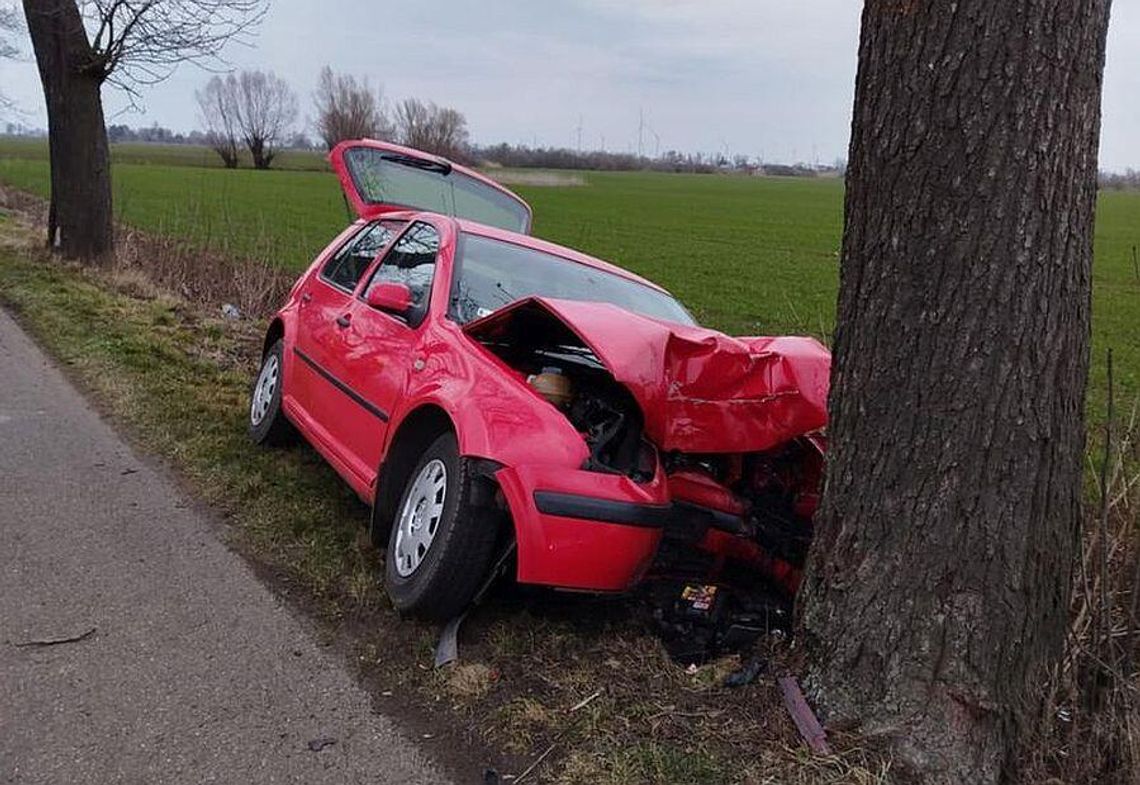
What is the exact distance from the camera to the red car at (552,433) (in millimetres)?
3535

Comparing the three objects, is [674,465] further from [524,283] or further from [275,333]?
[275,333]

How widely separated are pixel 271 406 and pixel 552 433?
293 cm

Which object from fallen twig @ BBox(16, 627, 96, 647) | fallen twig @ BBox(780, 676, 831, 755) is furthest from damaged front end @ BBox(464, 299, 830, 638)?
fallen twig @ BBox(16, 627, 96, 647)

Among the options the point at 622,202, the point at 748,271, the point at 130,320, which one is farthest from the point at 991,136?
the point at 622,202

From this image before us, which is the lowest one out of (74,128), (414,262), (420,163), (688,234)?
(688,234)

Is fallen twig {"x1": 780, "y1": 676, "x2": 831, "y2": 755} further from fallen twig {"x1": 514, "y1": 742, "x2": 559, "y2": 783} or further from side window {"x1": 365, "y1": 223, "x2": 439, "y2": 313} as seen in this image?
side window {"x1": 365, "y1": 223, "x2": 439, "y2": 313}

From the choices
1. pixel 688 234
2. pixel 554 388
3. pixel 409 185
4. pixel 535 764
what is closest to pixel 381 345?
pixel 554 388

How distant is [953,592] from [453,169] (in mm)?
4727

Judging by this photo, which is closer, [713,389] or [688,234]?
[713,389]

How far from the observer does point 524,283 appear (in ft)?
16.5

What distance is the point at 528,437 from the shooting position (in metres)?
3.63

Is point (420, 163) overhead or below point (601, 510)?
overhead

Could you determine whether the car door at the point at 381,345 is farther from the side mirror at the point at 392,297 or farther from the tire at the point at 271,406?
the tire at the point at 271,406

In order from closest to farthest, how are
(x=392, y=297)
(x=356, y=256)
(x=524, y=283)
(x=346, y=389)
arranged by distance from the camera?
(x=392, y=297) < (x=346, y=389) < (x=524, y=283) < (x=356, y=256)
